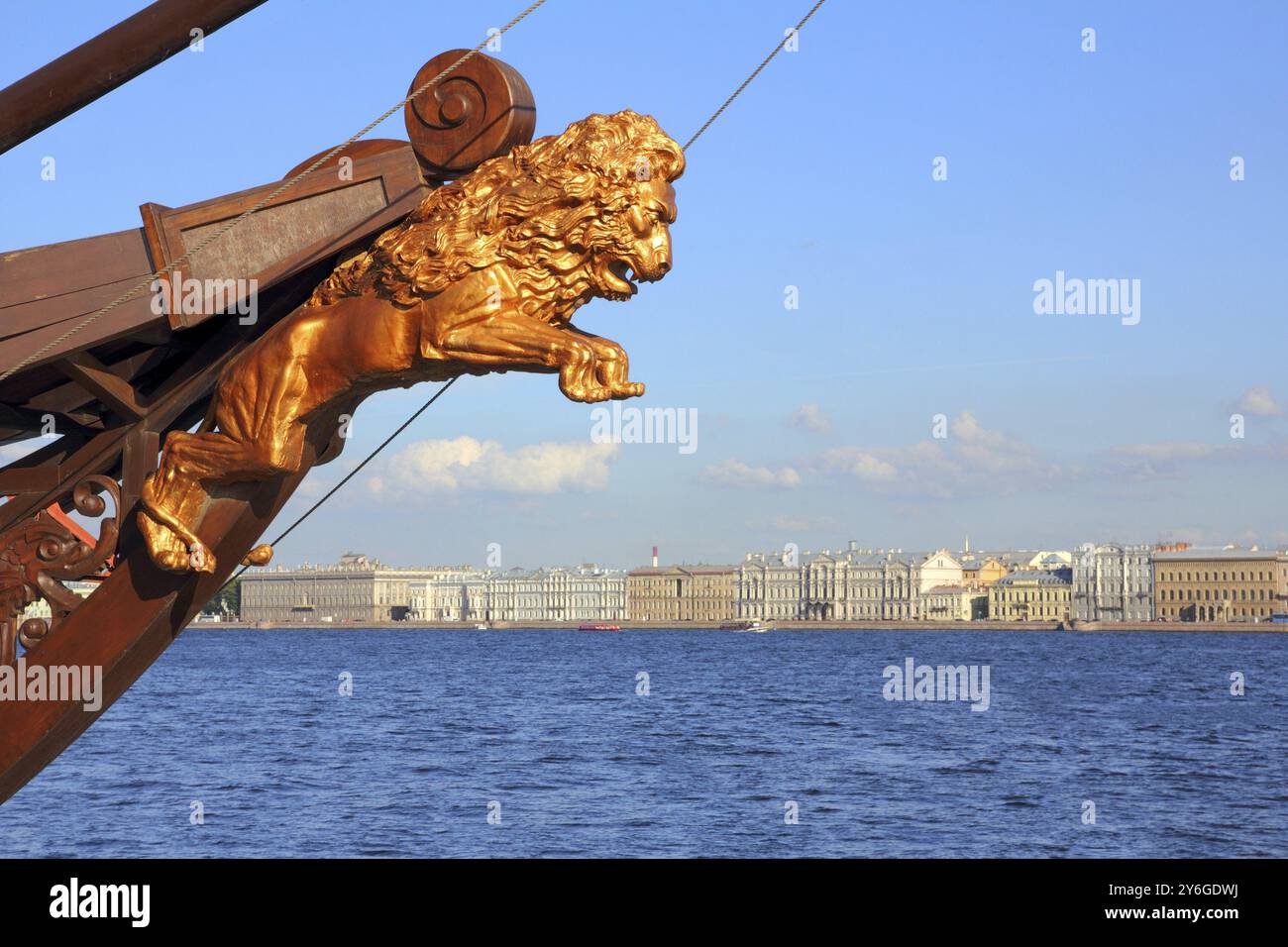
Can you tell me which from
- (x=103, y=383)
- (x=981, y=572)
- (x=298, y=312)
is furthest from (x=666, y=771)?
(x=981, y=572)

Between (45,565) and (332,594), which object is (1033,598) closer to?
(332,594)

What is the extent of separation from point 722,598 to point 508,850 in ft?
384

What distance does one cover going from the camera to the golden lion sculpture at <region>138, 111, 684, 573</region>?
3.61 meters

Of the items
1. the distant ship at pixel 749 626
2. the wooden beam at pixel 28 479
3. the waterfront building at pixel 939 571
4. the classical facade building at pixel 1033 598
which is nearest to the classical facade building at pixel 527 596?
the distant ship at pixel 749 626

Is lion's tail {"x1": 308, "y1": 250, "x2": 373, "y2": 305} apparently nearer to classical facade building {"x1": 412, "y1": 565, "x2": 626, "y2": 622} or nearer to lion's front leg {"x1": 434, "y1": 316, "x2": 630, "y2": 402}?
lion's front leg {"x1": 434, "y1": 316, "x2": 630, "y2": 402}

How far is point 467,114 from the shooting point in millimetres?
3744

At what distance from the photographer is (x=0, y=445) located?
4574 millimetres

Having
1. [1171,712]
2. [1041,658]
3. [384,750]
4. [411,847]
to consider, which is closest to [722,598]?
[1041,658]

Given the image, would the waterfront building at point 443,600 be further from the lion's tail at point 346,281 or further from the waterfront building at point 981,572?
the lion's tail at point 346,281

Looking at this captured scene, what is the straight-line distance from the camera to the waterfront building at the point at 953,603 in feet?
407

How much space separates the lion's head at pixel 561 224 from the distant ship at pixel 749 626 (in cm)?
12556

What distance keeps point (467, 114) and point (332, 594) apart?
141 meters
